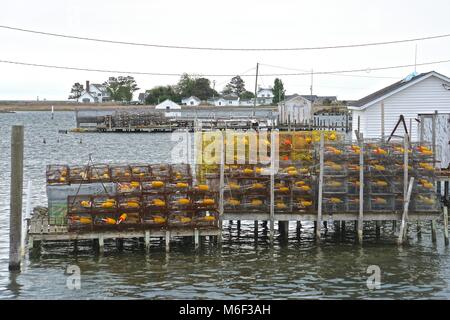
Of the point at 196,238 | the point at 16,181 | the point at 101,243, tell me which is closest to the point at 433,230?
the point at 196,238

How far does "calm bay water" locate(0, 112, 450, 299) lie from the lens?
63.8ft

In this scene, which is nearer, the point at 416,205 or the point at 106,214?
the point at 106,214

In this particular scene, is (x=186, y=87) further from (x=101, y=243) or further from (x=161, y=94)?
(x=101, y=243)

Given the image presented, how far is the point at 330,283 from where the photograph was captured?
20.4 m

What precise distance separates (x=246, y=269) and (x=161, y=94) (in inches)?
6647

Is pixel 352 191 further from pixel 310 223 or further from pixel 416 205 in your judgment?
pixel 310 223

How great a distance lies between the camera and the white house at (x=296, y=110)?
101 meters

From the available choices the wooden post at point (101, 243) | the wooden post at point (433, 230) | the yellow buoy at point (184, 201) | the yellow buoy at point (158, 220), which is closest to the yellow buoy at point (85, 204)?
the wooden post at point (101, 243)

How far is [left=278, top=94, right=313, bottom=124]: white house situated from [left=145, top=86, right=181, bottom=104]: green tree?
81812mm

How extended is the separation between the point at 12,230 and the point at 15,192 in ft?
3.17

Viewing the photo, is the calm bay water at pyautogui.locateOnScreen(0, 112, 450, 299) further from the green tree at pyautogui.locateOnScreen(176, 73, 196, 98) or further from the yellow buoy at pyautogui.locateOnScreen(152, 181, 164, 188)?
the green tree at pyautogui.locateOnScreen(176, 73, 196, 98)

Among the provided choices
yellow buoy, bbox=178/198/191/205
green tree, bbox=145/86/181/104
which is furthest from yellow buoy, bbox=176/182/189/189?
green tree, bbox=145/86/181/104
